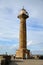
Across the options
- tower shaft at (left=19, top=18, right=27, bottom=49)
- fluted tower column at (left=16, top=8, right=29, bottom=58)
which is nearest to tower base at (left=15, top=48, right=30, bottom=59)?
fluted tower column at (left=16, top=8, right=29, bottom=58)

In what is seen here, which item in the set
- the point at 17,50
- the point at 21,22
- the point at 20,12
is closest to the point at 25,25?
the point at 21,22

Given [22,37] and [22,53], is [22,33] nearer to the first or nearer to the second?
[22,37]

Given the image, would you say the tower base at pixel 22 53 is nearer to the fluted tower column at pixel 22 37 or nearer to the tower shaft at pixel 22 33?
the fluted tower column at pixel 22 37

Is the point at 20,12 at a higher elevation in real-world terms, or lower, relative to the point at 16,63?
higher

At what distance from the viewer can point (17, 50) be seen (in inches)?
949

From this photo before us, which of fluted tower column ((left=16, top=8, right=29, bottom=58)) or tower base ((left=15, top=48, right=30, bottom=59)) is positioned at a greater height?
fluted tower column ((left=16, top=8, right=29, bottom=58))

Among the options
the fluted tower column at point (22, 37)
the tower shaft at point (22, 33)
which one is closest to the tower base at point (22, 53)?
the fluted tower column at point (22, 37)

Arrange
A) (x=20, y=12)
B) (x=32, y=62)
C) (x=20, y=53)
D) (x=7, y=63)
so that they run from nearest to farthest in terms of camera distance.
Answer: (x=7, y=63)
(x=32, y=62)
(x=20, y=53)
(x=20, y=12)

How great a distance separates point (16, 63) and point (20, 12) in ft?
37.6

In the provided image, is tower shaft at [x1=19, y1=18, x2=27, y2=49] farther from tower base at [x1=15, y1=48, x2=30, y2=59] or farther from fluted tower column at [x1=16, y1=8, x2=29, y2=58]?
tower base at [x1=15, y1=48, x2=30, y2=59]

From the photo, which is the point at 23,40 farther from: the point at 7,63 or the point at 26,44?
the point at 7,63

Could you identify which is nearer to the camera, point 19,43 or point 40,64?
point 40,64

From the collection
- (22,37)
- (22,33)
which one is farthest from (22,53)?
(22,33)

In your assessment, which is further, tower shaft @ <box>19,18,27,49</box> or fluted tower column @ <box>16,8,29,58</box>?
tower shaft @ <box>19,18,27,49</box>
